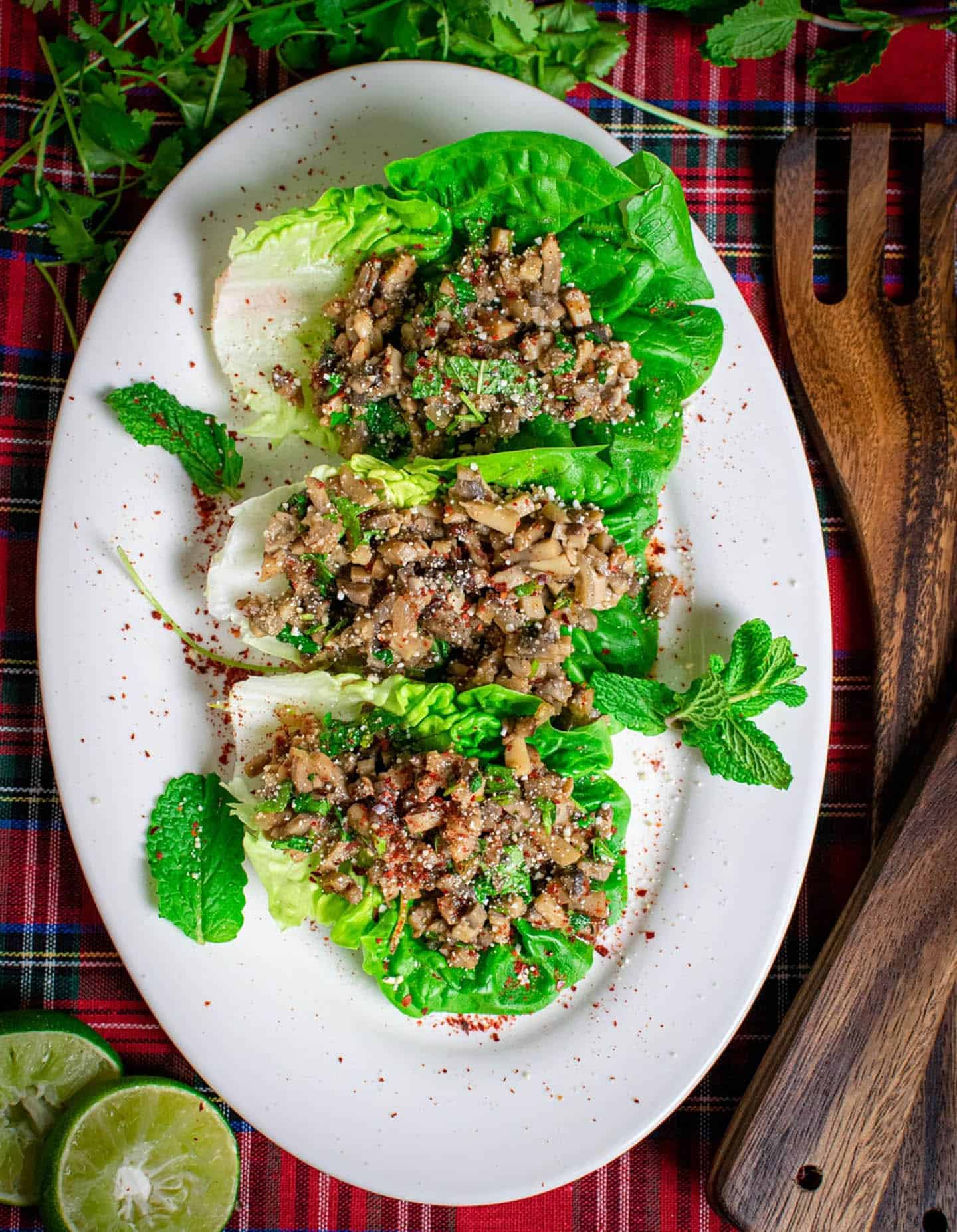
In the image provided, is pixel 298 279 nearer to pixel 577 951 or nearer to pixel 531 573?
pixel 531 573

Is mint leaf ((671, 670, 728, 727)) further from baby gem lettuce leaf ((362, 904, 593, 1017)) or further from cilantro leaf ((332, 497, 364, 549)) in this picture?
cilantro leaf ((332, 497, 364, 549))

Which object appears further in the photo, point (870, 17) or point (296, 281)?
point (870, 17)

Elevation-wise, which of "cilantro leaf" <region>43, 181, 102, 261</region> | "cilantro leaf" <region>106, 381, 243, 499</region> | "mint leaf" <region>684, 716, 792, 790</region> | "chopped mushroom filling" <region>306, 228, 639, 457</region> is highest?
"cilantro leaf" <region>43, 181, 102, 261</region>

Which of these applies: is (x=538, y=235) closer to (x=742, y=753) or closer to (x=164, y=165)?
(x=164, y=165)

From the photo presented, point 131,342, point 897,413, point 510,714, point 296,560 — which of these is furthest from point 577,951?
point 131,342

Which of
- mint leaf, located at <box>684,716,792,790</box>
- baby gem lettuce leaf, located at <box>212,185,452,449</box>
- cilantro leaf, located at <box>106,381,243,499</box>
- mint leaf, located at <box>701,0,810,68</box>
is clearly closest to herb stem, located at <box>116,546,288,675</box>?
cilantro leaf, located at <box>106,381,243,499</box>

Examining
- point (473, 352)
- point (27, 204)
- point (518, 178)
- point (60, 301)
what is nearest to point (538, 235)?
point (518, 178)

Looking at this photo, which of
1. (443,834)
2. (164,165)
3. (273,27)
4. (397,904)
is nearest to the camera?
(443,834)
